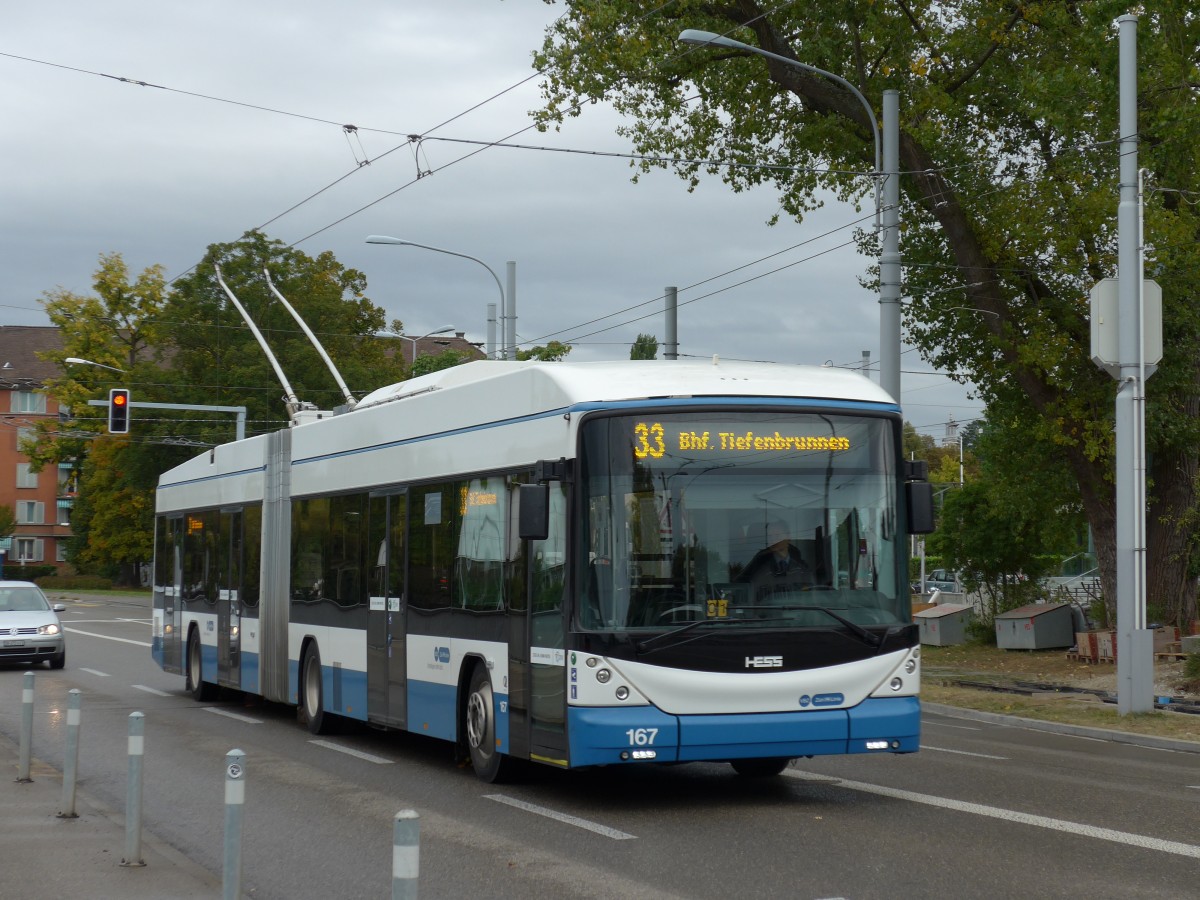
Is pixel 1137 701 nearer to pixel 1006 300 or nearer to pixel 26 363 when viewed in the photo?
pixel 1006 300

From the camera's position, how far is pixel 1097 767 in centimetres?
1393

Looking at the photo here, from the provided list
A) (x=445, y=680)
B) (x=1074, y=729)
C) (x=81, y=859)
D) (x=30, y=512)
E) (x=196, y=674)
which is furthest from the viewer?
(x=30, y=512)

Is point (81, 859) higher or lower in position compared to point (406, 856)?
lower

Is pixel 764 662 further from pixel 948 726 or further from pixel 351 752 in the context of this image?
pixel 948 726

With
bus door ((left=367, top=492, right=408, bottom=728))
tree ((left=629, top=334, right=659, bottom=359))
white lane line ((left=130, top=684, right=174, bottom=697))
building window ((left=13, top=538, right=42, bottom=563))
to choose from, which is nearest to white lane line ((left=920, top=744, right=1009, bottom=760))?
bus door ((left=367, top=492, right=408, bottom=728))

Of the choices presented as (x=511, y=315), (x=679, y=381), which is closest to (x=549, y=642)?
(x=679, y=381)

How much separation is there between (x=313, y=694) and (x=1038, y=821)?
8657 millimetres

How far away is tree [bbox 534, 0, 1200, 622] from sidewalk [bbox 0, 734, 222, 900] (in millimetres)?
16732

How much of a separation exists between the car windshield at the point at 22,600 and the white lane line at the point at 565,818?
19.0m

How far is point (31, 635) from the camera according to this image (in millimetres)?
27625

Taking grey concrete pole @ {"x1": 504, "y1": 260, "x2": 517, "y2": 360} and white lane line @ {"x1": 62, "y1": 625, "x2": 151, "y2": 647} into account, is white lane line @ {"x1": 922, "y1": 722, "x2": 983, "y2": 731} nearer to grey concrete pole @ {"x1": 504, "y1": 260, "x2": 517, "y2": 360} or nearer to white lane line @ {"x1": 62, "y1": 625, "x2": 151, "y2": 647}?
grey concrete pole @ {"x1": 504, "y1": 260, "x2": 517, "y2": 360}

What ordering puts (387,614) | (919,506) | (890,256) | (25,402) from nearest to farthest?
(919,506) → (387,614) → (890,256) → (25,402)

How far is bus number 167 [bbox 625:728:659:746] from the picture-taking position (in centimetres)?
1051

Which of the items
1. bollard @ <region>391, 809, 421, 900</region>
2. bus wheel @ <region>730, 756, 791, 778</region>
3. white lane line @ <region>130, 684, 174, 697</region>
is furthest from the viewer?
white lane line @ <region>130, 684, 174, 697</region>
